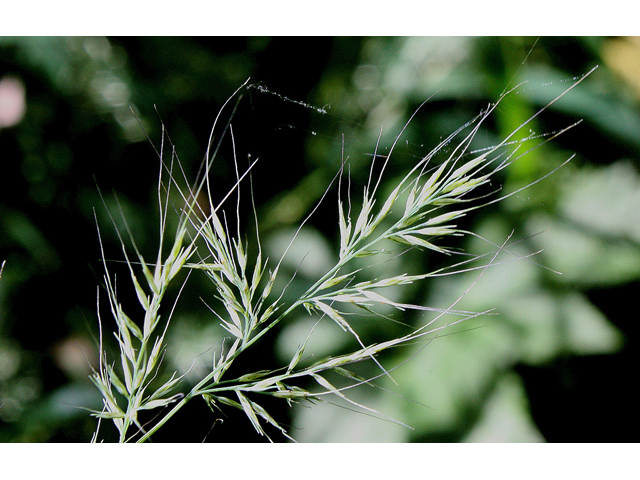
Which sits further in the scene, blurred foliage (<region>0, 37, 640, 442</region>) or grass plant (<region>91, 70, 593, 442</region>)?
blurred foliage (<region>0, 37, 640, 442</region>)

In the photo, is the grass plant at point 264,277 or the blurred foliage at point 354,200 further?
the blurred foliage at point 354,200
